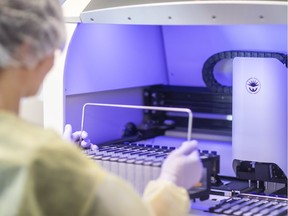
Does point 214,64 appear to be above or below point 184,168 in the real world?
above

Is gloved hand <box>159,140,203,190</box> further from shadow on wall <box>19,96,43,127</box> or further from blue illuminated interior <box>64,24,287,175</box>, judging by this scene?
shadow on wall <box>19,96,43,127</box>

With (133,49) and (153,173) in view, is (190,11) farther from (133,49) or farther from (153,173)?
(133,49)

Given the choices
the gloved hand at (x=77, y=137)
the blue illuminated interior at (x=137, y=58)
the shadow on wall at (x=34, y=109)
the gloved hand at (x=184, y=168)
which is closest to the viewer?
the gloved hand at (x=184, y=168)

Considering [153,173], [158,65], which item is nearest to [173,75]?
[158,65]

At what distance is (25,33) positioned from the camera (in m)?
1.12

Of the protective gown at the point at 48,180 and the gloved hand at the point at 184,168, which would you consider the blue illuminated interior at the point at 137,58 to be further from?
the protective gown at the point at 48,180

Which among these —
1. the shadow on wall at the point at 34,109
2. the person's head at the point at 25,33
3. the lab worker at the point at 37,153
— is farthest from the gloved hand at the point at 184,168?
the shadow on wall at the point at 34,109

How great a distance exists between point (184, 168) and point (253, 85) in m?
0.57

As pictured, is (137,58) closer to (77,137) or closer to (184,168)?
(77,137)

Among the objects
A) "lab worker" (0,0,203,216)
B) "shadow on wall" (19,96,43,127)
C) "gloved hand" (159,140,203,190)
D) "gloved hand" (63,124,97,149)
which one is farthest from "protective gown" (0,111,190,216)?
"shadow on wall" (19,96,43,127)

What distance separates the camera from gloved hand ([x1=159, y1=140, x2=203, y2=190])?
137 cm

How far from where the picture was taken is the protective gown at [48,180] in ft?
3.44

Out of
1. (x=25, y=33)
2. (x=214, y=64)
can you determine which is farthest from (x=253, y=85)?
(x=25, y=33)

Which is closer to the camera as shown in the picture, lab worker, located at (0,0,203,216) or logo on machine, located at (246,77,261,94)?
lab worker, located at (0,0,203,216)
